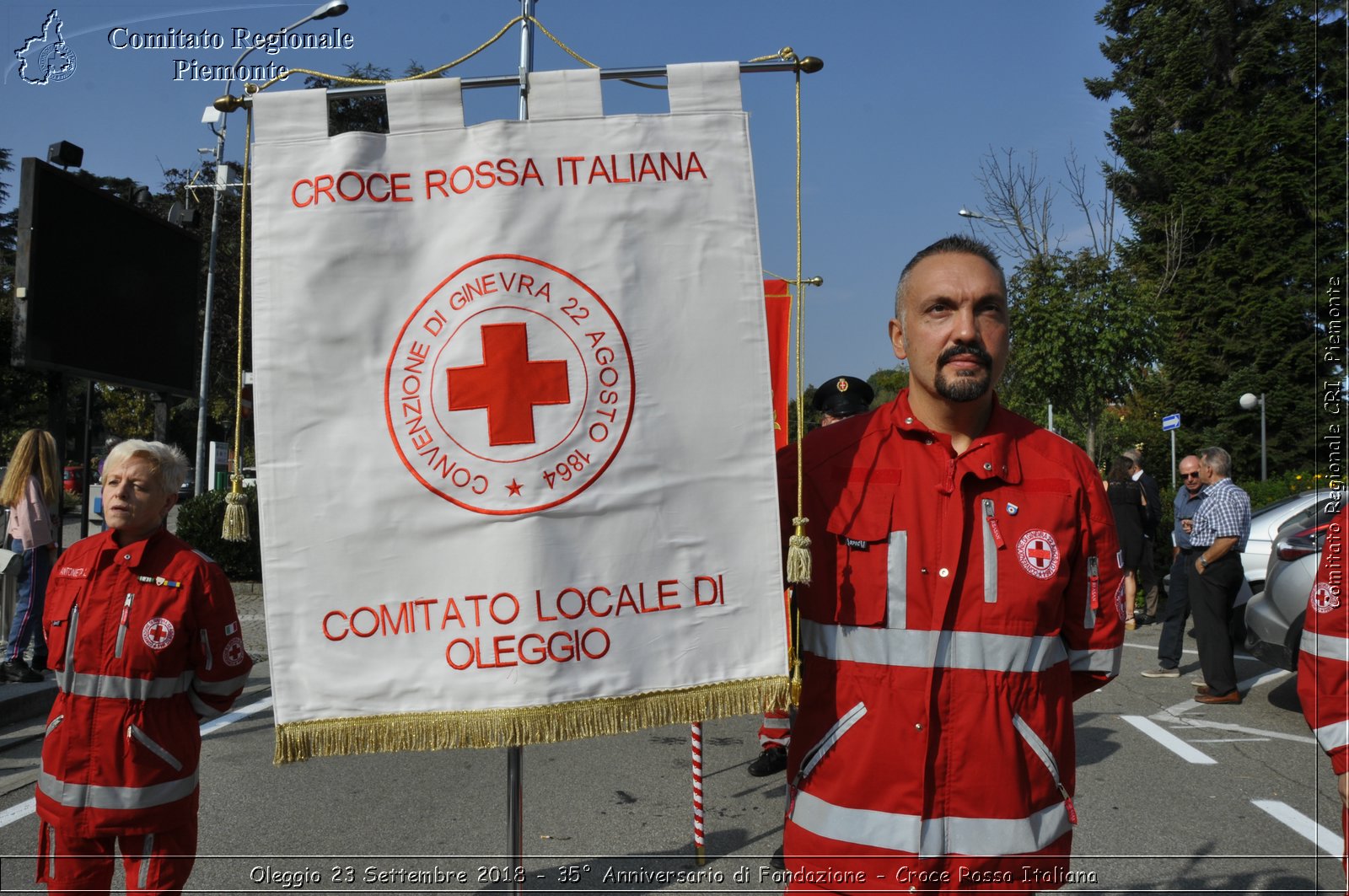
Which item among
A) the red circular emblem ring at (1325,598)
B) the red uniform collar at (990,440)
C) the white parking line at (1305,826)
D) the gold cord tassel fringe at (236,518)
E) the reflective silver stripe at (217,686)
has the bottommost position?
the white parking line at (1305,826)

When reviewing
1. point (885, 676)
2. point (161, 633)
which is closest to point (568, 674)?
point (885, 676)

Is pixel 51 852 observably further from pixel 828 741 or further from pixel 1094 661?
pixel 1094 661

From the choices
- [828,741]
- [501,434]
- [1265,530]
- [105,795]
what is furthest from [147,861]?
[1265,530]

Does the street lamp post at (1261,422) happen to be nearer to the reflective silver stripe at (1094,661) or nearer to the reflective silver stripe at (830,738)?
the reflective silver stripe at (1094,661)

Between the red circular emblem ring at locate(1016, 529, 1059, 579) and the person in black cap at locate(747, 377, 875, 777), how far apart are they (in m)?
3.25

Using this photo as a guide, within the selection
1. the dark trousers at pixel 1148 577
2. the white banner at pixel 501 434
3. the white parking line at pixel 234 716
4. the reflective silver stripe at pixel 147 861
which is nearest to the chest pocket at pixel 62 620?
the reflective silver stripe at pixel 147 861

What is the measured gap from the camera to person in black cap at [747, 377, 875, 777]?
18.7ft

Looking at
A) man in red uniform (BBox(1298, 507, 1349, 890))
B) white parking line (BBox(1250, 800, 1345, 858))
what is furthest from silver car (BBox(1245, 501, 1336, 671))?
man in red uniform (BBox(1298, 507, 1349, 890))

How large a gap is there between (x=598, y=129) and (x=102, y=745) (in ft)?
7.05

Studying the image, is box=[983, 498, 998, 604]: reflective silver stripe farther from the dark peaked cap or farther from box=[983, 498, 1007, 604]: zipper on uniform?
the dark peaked cap

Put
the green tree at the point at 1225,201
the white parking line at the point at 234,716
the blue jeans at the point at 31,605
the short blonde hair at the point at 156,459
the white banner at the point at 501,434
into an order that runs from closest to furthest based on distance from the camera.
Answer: the white banner at the point at 501,434, the short blonde hair at the point at 156,459, the white parking line at the point at 234,716, the blue jeans at the point at 31,605, the green tree at the point at 1225,201

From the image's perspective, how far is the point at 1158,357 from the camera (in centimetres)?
1788

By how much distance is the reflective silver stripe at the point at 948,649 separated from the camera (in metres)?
2.15

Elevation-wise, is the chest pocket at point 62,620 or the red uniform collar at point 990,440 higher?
the red uniform collar at point 990,440
